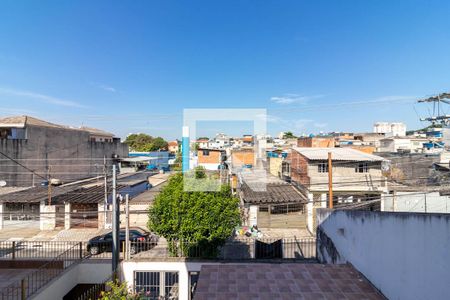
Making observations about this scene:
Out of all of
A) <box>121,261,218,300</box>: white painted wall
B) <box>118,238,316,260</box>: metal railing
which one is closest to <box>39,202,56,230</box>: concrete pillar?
<box>118,238,316,260</box>: metal railing

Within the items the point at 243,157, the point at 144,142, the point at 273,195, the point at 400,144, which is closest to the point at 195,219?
the point at 273,195

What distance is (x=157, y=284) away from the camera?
8.54 m

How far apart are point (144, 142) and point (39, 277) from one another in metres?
59.9

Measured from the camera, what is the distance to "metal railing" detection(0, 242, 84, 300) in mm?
6527

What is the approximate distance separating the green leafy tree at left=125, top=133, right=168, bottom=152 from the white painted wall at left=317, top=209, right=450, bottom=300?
59.1 meters

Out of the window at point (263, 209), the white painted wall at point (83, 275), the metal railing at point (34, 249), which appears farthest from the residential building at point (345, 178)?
the metal railing at point (34, 249)

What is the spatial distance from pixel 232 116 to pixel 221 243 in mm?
5901

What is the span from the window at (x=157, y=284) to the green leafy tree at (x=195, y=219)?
106 centimetres

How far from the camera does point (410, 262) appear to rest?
148 inches

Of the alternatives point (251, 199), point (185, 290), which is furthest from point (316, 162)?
point (185, 290)

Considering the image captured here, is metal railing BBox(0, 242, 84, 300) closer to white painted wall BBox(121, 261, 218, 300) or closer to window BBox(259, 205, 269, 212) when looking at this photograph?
white painted wall BBox(121, 261, 218, 300)

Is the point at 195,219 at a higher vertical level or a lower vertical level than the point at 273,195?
higher

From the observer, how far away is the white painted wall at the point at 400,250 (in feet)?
10.4

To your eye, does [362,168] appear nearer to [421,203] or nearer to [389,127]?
[421,203]
